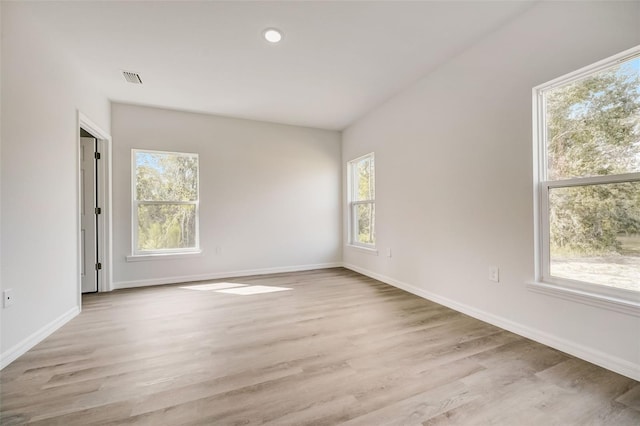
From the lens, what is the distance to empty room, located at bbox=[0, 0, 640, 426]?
5.08 ft

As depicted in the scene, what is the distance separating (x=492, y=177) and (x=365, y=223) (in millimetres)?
2337

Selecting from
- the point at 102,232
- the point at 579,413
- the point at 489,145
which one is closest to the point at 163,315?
the point at 102,232

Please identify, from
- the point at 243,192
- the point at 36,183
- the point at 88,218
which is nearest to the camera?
the point at 36,183

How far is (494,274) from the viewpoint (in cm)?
239

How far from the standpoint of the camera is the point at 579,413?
1.34m

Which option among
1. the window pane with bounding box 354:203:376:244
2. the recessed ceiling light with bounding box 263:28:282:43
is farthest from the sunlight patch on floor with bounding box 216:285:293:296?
the recessed ceiling light with bounding box 263:28:282:43

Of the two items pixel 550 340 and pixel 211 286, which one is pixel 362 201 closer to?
pixel 211 286

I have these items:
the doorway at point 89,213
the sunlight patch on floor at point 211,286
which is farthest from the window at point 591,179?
the doorway at point 89,213

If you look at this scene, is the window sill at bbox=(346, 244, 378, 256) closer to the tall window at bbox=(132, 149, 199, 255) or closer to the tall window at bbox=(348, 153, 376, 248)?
the tall window at bbox=(348, 153, 376, 248)

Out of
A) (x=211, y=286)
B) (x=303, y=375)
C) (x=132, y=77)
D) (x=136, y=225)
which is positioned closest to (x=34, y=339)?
(x=211, y=286)

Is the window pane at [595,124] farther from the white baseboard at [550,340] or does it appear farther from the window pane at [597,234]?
the white baseboard at [550,340]

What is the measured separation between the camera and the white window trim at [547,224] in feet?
5.47

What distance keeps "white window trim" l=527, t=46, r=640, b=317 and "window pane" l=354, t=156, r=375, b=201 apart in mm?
2292

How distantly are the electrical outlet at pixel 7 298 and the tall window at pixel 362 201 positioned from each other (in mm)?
3798
